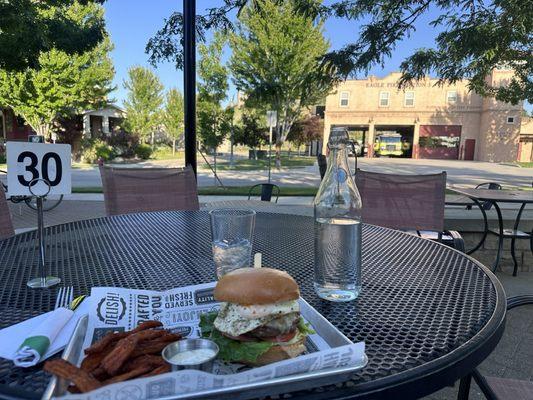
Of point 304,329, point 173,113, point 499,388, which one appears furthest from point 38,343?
point 173,113

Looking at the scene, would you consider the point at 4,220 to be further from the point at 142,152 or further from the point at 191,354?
the point at 142,152

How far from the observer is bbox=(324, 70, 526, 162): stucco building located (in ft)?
110

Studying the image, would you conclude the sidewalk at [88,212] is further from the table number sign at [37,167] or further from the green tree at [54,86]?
the green tree at [54,86]

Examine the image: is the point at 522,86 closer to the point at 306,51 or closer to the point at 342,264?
the point at 342,264

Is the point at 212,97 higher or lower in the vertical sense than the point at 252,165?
higher

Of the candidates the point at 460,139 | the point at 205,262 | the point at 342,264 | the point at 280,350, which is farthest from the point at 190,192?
the point at 460,139

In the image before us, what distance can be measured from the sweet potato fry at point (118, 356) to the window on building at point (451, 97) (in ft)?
127

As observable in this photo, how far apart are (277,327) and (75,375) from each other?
38 centimetres

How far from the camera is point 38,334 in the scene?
84 centimetres

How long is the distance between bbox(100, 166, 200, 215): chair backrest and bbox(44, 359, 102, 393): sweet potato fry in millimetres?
2659

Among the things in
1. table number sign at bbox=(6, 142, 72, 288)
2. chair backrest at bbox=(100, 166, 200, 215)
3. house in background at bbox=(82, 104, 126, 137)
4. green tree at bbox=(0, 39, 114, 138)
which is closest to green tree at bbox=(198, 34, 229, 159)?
green tree at bbox=(0, 39, 114, 138)

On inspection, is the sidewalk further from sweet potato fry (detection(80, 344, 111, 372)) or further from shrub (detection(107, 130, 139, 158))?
shrub (detection(107, 130, 139, 158))

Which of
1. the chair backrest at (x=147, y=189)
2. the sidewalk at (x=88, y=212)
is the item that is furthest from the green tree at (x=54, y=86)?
the chair backrest at (x=147, y=189)

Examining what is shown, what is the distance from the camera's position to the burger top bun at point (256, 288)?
31.8 inches
